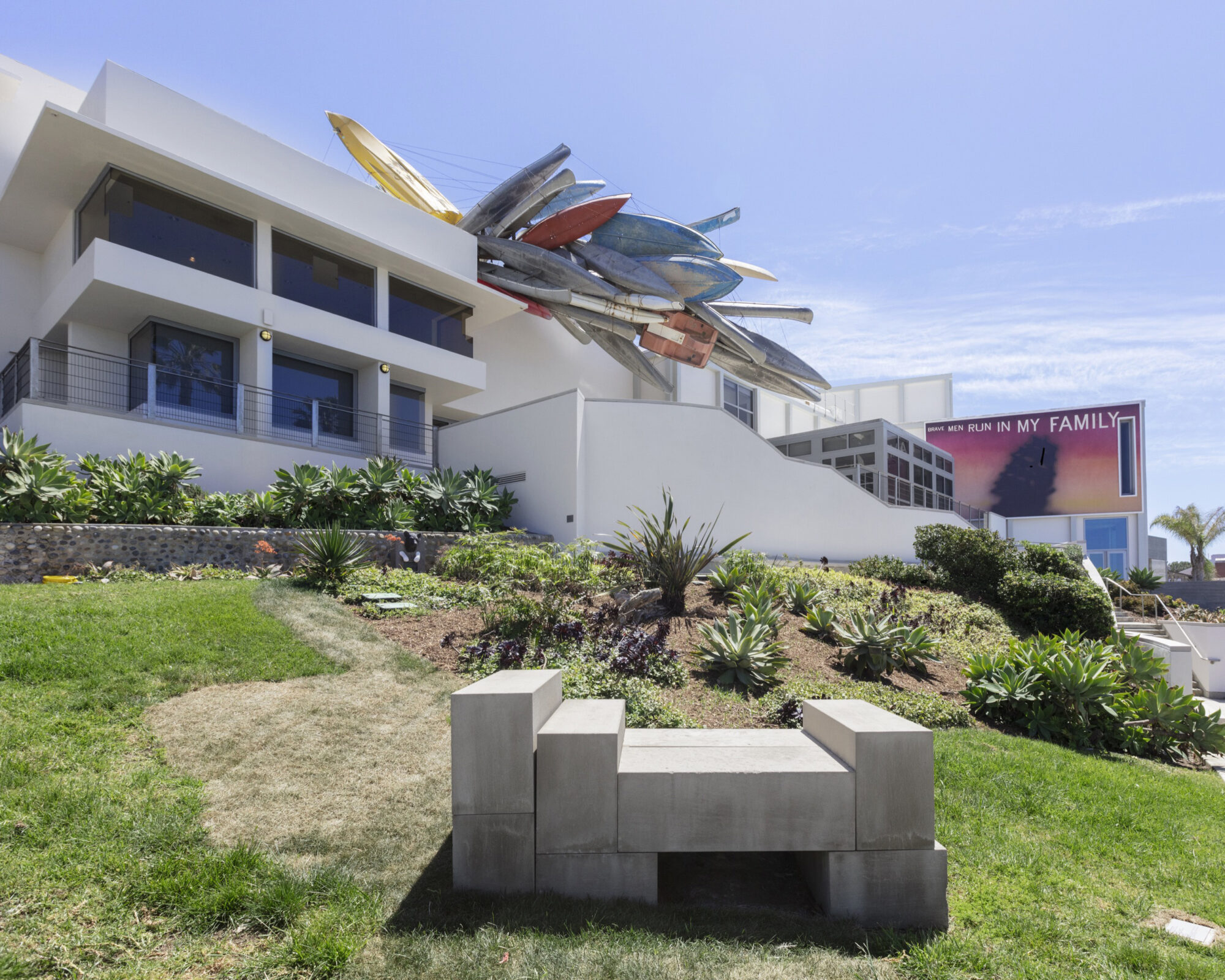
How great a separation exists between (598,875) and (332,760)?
229cm

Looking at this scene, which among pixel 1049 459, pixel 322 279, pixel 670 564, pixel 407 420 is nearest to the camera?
pixel 670 564

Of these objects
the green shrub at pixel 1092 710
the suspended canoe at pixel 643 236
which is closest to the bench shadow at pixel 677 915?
the green shrub at pixel 1092 710

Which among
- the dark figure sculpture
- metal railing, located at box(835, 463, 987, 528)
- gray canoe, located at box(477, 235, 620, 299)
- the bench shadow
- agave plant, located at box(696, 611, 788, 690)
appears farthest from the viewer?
the dark figure sculpture

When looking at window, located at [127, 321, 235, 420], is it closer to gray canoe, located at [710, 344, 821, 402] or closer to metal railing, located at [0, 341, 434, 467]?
metal railing, located at [0, 341, 434, 467]

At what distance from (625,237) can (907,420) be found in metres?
32.6

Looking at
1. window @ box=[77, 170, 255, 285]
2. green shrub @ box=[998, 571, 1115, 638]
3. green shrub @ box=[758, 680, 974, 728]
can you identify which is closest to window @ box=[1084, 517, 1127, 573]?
green shrub @ box=[998, 571, 1115, 638]

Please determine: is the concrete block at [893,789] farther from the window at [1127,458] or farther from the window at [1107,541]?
the window at [1127,458]

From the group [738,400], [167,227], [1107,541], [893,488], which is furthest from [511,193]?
[1107,541]

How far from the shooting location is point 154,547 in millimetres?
10922

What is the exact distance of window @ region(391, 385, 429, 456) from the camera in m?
18.8

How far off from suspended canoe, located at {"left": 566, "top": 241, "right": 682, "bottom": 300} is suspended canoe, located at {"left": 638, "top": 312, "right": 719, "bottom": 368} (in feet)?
4.17

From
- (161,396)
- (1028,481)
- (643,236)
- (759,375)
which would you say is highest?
(643,236)

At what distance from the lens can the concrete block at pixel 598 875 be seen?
3.39 m

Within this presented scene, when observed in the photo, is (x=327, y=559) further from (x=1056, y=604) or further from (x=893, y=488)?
(x=893, y=488)
